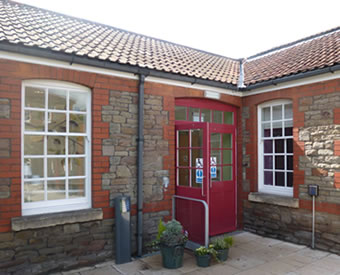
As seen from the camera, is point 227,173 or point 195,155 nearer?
point 195,155

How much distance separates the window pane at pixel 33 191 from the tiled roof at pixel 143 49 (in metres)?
2.23

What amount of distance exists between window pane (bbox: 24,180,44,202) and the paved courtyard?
4.51 feet

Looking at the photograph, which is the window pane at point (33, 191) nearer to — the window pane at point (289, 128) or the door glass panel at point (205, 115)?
the door glass panel at point (205, 115)

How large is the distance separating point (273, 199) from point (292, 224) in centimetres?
65

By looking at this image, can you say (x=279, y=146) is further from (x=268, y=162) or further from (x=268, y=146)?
(x=268, y=162)

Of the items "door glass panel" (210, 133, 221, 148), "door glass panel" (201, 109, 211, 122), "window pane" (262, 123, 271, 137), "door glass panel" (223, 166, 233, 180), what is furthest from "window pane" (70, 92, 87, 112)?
"window pane" (262, 123, 271, 137)

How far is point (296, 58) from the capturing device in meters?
7.44

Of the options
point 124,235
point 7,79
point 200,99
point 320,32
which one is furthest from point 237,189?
point 7,79

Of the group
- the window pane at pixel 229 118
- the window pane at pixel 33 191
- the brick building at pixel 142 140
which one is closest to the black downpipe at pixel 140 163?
the brick building at pixel 142 140

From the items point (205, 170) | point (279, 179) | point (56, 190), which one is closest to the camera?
point (56, 190)

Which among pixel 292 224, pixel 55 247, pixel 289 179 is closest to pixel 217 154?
pixel 289 179

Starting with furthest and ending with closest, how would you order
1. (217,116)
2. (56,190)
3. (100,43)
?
(217,116) → (100,43) → (56,190)

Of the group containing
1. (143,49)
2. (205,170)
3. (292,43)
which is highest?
(292,43)

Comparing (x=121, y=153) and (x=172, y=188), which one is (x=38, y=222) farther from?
(x=172, y=188)
